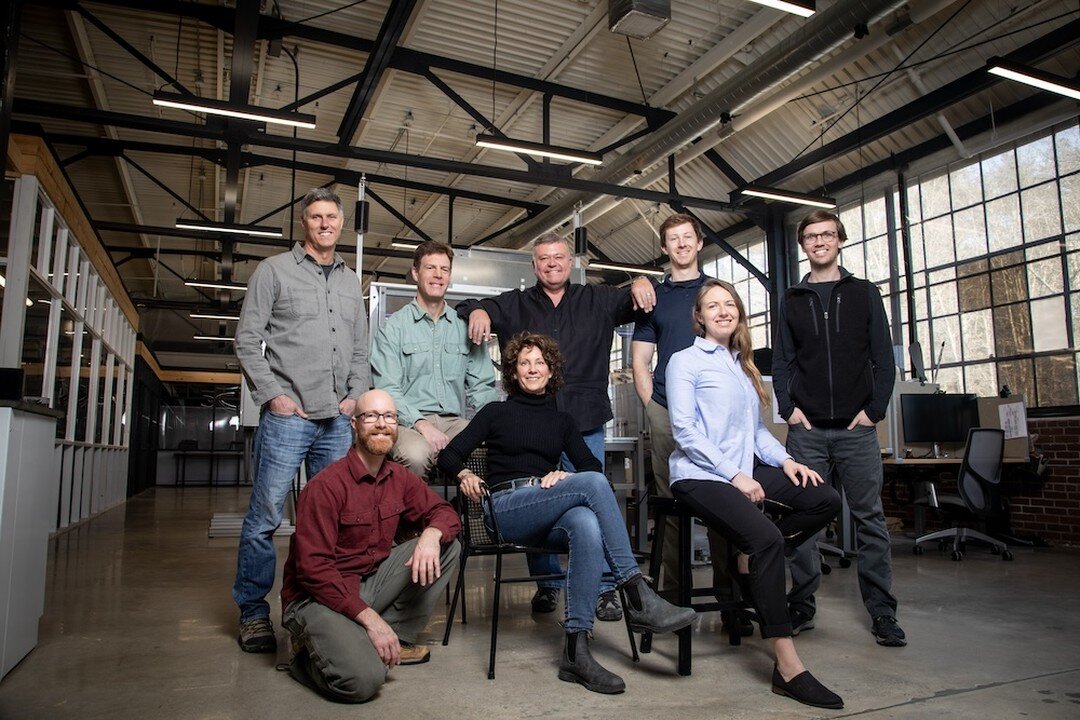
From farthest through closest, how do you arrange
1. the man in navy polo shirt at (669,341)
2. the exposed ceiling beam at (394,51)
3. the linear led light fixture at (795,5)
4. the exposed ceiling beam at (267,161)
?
the exposed ceiling beam at (267,161), the exposed ceiling beam at (394,51), the linear led light fixture at (795,5), the man in navy polo shirt at (669,341)

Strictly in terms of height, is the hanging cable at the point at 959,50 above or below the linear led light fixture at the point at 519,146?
above

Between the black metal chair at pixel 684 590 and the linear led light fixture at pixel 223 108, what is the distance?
6178mm

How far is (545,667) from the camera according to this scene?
2.48 m

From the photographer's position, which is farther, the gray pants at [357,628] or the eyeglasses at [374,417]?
the eyeglasses at [374,417]

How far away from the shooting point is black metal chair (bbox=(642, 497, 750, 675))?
2.39 meters

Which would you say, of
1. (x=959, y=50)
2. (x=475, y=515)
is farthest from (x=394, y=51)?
(x=475, y=515)

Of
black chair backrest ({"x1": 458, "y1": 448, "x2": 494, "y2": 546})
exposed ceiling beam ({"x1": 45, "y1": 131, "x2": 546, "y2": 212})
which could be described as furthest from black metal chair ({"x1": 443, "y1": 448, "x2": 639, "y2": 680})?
exposed ceiling beam ({"x1": 45, "y1": 131, "x2": 546, "y2": 212})

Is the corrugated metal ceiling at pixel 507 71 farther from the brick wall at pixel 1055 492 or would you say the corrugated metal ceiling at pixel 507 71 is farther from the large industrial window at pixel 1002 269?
the brick wall at pixel 1055 492

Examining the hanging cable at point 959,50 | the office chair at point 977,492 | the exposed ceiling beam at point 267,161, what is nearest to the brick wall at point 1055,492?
the office chair at point 977,492

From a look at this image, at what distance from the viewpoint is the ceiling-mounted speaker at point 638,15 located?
664 centimetres

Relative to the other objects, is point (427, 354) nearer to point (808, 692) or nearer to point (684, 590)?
point (684, 590)

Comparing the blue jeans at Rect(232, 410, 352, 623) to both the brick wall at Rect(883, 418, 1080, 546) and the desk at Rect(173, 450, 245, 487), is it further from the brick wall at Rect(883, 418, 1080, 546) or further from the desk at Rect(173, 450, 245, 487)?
the desk at Rect(173, 450, 245, 487)

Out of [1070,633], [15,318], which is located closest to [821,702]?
[1070,633]

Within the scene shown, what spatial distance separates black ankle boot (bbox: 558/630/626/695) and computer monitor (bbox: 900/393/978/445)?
4.73 metres
